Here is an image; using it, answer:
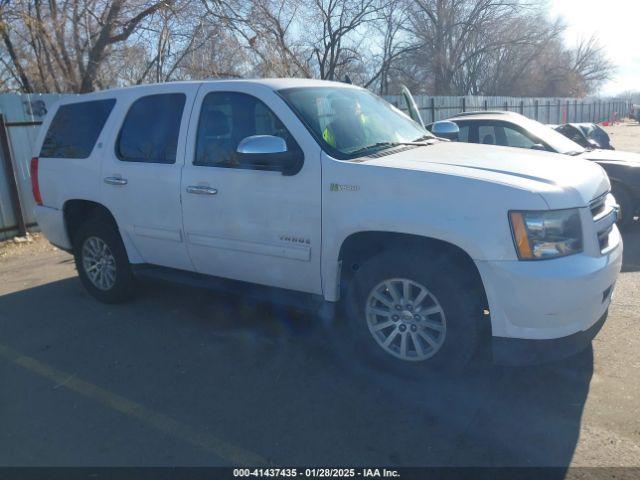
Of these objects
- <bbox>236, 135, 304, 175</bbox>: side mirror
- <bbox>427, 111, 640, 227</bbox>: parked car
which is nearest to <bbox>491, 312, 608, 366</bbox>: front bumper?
<bbox>236, 135, 304, 175</bbox>: side mirror

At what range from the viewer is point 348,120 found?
440 centimetres

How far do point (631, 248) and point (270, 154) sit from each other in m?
5.20

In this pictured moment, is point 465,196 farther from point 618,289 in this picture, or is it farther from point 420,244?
point 618,289

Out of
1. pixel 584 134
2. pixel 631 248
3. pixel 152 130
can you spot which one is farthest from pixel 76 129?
pixel 584 134

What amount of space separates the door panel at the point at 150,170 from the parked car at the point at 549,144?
343cm

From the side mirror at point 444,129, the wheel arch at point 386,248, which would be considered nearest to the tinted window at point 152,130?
the wheel arch at point 386,248

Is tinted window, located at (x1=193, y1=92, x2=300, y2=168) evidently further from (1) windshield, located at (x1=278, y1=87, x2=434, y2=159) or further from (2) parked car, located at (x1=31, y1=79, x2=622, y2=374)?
(1) windshield, located at (x1=278, y1=87, x2=434, y2=159)

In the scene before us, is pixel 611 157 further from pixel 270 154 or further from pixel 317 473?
pixel 317 473

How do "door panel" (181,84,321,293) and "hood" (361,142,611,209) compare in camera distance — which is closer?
"hood" (361,142,611,209)

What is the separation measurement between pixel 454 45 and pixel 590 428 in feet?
120

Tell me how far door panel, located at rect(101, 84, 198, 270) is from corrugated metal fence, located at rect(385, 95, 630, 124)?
10.4 m

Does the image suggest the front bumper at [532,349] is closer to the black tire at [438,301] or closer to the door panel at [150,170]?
the black tire at [438,301]

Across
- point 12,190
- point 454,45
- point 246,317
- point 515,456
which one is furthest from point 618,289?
point 454,45

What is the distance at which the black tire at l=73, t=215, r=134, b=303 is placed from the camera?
17.7ft
